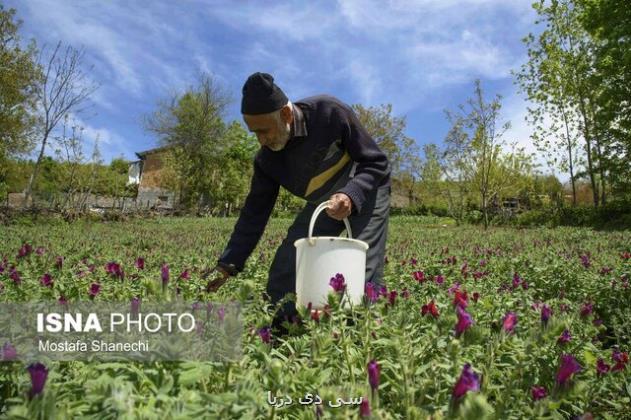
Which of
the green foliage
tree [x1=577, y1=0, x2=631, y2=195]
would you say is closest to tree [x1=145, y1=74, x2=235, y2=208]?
the green foliage

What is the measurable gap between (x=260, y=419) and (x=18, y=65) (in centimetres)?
2402

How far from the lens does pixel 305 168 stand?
3096mm

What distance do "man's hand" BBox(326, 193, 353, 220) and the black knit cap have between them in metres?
0.61

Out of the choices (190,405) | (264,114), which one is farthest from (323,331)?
(264,114)

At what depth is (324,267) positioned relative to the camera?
216cm

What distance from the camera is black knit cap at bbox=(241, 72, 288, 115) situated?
104 inches

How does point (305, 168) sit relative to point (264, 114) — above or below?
below

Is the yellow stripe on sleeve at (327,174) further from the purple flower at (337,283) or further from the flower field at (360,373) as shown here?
the purple flower at (337,283)

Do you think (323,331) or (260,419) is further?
(323,331)

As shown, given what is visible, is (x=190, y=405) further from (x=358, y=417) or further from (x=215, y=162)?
(x=215, y=162)

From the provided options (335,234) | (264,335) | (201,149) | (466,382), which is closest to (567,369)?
(466,382)

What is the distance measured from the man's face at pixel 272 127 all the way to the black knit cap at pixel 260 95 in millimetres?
43

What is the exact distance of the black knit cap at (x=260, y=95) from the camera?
2.64m

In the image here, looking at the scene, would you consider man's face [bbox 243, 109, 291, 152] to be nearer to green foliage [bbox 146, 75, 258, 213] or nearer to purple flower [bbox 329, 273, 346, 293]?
purple flower [bbox 329, 273, 346, 293]
